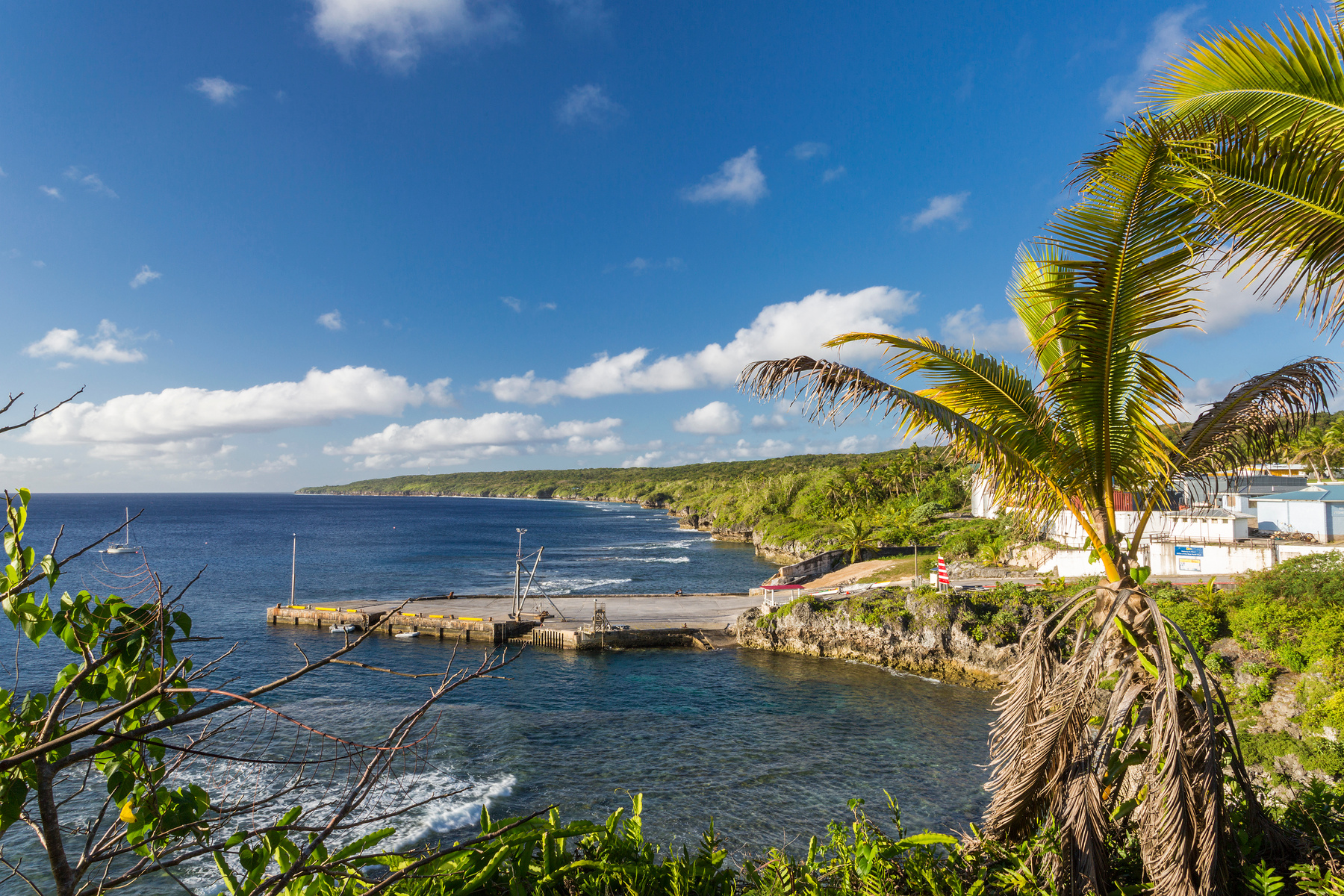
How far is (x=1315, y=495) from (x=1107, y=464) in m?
35.8

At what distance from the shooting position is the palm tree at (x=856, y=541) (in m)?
52.5

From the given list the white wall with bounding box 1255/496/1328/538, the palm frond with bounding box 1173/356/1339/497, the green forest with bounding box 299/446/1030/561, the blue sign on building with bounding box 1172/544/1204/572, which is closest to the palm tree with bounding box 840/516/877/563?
the green forest with bounding box 299/446/1030/561

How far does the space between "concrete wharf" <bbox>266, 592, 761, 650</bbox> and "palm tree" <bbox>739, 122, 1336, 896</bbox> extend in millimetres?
27310

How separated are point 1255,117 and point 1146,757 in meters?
4.60

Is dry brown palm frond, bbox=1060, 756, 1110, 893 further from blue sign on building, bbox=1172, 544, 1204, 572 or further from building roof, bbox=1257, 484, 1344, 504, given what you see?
building roof, bbox=1257, 484, 1344, 504

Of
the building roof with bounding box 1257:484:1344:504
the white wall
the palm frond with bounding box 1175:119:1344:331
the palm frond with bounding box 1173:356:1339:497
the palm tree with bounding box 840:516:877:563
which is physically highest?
the palm frond with bounding box 1175:119:1344:331

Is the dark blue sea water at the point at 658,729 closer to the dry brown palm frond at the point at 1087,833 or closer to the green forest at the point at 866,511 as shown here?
the dry brown palm frond at the point at 1087,833

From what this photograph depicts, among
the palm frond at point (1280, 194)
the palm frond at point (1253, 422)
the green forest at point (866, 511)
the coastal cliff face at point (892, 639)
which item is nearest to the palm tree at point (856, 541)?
the green forest at point (866, 511)

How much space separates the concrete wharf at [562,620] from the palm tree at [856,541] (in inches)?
488

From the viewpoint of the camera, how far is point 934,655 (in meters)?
27.6

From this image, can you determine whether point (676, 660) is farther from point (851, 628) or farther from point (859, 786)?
point (859, 786)

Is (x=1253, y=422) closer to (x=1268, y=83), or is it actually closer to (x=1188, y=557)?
(x=1268, y=83)

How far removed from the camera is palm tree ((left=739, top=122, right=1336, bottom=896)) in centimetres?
488

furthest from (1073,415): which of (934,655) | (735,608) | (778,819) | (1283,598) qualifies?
(735,608)
